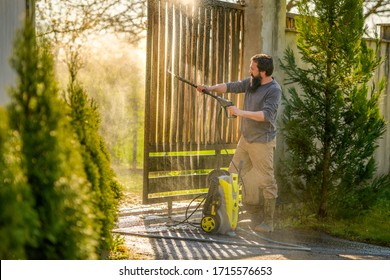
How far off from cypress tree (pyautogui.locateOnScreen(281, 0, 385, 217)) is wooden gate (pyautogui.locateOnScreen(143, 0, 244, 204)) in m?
0.75

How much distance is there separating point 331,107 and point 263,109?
46.8 inches

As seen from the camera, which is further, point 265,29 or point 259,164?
point 265,29

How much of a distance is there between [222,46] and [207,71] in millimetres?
382

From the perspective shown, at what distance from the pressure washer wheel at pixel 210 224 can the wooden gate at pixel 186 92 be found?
0.63m

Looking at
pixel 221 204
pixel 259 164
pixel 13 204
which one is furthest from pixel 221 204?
pixel 13 204

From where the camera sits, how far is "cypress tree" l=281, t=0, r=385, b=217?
25.7 ft

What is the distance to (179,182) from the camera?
7910mm

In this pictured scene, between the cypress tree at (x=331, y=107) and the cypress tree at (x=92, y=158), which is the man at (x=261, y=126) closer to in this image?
the cypress tree at (x=331, y=107)

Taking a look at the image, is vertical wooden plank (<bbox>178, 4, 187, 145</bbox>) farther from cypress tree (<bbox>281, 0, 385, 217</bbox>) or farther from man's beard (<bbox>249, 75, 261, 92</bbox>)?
cypress tree (<bbox>281, 0, 385, 217</bbox>)

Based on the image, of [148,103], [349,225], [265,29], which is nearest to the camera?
[148,103]

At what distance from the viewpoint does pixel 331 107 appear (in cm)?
795

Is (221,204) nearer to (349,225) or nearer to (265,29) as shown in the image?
(349,225)

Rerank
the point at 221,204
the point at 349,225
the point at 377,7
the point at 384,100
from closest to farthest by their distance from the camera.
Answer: the point at 221,204 → the point at 349,225 → the point at 384,100 → the point at 377,7

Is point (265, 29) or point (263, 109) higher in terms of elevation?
point (265, 29)
